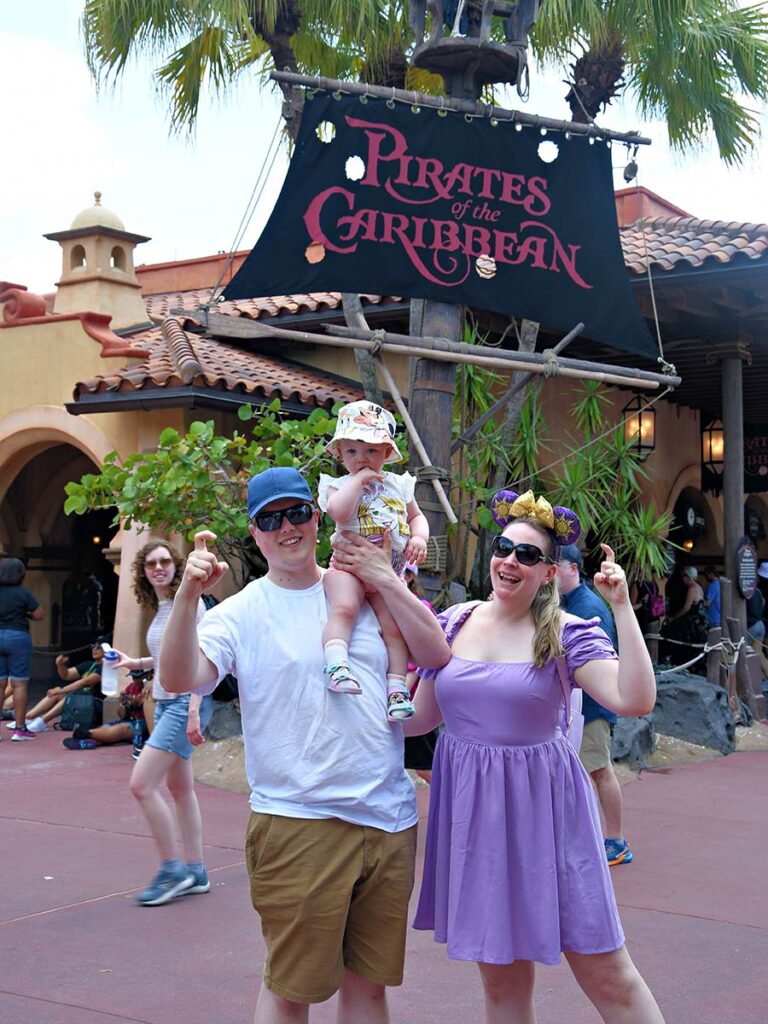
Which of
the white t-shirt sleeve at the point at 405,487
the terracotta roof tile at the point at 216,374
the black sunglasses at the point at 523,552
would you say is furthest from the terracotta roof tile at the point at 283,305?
the black sunglasses at the point at 523,552

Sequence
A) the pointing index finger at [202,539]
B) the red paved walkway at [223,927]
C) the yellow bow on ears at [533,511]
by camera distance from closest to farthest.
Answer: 1. the pointing index finger at [202,539]
2. the yellow bow on ears at [533,511]
3. the red paved walkway at [223,927]

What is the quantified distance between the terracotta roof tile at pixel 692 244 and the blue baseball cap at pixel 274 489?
8983 millimetres

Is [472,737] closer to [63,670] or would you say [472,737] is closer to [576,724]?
[576,724]

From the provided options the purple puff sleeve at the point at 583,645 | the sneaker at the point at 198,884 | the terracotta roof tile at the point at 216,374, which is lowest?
the sneaker at the point at 198,884

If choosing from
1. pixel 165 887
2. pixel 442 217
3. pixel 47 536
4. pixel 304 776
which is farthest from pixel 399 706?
pixel 47 536

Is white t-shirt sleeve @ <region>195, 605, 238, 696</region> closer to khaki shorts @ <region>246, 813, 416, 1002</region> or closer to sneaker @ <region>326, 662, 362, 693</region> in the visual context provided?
sneaker @ <region>326, 662, 362, 693</region>

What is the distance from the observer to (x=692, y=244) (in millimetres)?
12469

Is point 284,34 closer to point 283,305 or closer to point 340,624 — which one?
point 283,305

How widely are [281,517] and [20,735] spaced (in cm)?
913

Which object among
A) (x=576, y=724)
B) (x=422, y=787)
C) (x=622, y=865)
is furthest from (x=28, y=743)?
(x=576, y=724)

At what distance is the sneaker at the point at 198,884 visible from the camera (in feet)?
20.2

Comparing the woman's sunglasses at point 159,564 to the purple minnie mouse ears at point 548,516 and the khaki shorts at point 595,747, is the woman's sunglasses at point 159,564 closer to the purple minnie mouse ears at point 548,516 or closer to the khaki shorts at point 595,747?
the khaki shorts at point 595,747

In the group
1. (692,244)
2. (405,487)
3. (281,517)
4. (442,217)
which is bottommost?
(281,517)

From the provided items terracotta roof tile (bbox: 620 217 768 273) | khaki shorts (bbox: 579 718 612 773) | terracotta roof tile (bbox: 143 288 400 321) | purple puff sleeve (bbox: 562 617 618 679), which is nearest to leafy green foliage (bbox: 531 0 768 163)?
terracotta roof tile (bbox: 620 217 768 273)
